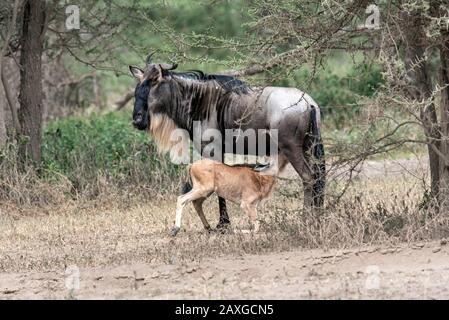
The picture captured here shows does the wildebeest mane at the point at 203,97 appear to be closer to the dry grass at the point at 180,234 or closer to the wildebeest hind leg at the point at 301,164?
the wildebeest hind leg at the point at 301,164

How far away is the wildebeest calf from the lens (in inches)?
521

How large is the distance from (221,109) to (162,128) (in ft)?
2.65

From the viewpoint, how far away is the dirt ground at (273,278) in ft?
31.1

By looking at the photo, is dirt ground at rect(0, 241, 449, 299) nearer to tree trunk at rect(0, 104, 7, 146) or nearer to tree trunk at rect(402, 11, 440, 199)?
tree trunk at rect(402, 11, 440, 199)

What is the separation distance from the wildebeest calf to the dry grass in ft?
0.81

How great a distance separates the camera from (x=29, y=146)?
16766mm

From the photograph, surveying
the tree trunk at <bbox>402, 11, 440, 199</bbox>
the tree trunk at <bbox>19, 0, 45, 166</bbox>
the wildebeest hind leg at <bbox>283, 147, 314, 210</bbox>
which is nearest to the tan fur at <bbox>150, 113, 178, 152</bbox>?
the wildebeest hind leg at <bbox>283, 147, 314, 210</bbox>

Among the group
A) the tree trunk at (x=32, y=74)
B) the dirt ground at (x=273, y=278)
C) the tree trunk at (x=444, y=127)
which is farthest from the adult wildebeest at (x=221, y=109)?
the tree trunk at (x=32, y=74)

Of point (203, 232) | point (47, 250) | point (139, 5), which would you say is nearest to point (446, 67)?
point (203, 232)

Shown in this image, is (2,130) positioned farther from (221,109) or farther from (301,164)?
(301,164)

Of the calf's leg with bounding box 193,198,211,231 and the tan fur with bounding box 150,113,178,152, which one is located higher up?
the tan fur with bounding box 150,113,178,152

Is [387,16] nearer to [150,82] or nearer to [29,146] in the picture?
[150,82]

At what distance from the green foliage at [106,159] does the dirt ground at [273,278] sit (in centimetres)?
569

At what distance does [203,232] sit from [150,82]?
78.4 inches
